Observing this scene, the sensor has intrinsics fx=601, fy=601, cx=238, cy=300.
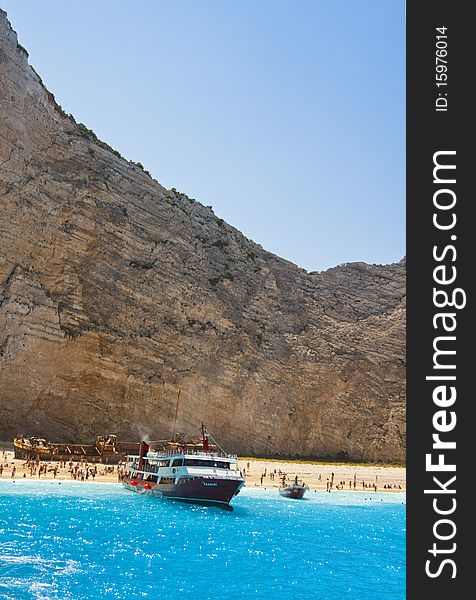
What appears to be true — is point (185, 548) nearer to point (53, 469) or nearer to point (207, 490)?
point (207, 490)

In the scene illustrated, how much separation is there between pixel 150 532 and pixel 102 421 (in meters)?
34.3

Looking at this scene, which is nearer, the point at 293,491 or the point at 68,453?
the point at 293,491

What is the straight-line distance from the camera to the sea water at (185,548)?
1995 cm

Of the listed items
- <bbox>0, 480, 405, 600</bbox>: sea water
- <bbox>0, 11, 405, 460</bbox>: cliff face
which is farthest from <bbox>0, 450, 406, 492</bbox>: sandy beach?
<bbox>0, 11, 405, 460</bbox>: cliff face

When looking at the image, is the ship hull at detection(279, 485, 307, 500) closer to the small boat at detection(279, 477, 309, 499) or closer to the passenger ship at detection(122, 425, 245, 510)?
the small boat at detection(279, 477, 309, 499)

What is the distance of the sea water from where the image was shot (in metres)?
20.0

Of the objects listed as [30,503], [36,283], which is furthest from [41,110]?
[30,503]

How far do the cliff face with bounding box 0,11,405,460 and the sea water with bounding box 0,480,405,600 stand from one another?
64.4ft

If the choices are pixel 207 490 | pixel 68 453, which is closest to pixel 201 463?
pixel 207 490

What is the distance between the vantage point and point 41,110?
72812 millimetres

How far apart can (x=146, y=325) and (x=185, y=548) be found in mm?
44296

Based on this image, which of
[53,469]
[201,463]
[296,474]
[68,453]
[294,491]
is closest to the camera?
[201,463]

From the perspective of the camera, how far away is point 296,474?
2287 inches

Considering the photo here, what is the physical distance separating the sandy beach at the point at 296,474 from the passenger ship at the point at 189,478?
623cm
